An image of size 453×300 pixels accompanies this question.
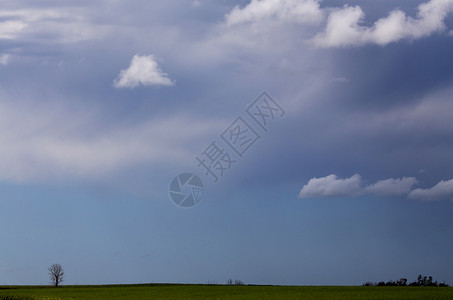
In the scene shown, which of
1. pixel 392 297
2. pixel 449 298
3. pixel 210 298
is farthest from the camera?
pixel 210 298

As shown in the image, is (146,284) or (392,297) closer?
(392,297)

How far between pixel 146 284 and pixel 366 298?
52.3 m

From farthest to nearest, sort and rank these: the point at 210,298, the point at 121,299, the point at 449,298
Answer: the point at 121,299, the point at 210,298, the point at 449,298

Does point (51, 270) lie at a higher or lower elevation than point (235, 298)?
higher

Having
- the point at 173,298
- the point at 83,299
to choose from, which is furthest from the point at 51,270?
the point at 173,298

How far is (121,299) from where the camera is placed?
53938mm

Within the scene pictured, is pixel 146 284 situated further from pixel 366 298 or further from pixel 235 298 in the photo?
pixel 366 298

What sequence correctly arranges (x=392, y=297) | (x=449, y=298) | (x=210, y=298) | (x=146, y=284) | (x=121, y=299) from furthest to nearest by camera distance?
(x=146, y=284) → (x=121, y=299) → (x=210, y=298) → (x=392, y=297) → (x=449, y=298)

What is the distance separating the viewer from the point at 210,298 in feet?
165

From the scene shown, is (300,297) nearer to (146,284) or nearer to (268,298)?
(268,298)

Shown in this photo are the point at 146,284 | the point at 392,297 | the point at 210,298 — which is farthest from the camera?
the point at 146,284

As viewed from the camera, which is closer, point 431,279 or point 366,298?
point 366,298

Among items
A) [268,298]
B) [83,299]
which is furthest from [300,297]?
[83,299]

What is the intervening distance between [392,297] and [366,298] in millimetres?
2360
